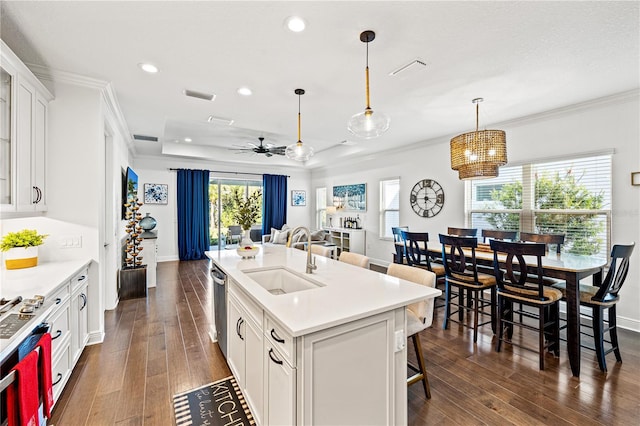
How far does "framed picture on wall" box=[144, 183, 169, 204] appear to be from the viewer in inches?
281

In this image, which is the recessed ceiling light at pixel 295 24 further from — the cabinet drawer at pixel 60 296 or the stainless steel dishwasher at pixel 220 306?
the cabinet drawer at pixel 60 296

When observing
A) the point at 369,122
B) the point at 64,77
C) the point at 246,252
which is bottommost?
the point at 246,252

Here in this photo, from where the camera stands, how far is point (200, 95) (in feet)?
11.4

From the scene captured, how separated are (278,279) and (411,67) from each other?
232cm

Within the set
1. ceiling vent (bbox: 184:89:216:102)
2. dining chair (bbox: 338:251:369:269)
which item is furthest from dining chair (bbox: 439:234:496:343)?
ceiling vent (bbox: 184:89:216:102)

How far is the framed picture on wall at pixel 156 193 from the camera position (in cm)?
715

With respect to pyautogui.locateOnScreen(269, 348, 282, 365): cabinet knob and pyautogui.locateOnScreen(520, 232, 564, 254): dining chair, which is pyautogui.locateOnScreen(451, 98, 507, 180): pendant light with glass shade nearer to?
pyautogui.locateOnScreen(520, 232, 564, 254): dining chair

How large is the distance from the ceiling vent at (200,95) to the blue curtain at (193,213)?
4.42 m

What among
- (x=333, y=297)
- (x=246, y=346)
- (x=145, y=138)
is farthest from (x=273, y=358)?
(x=145, y=138)

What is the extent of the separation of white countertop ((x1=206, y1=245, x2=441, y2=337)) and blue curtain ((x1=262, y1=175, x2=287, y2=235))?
6.12 metres

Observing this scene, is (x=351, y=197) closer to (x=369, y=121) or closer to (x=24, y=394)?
(x=369, y=121)

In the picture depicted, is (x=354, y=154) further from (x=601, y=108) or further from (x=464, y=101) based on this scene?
(x=601, y=108)

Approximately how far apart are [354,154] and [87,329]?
5.87 meters

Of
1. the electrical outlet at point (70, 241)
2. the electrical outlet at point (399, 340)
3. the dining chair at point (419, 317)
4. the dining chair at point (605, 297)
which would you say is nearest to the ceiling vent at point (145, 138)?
the electrical outlet at point (70, 241)
